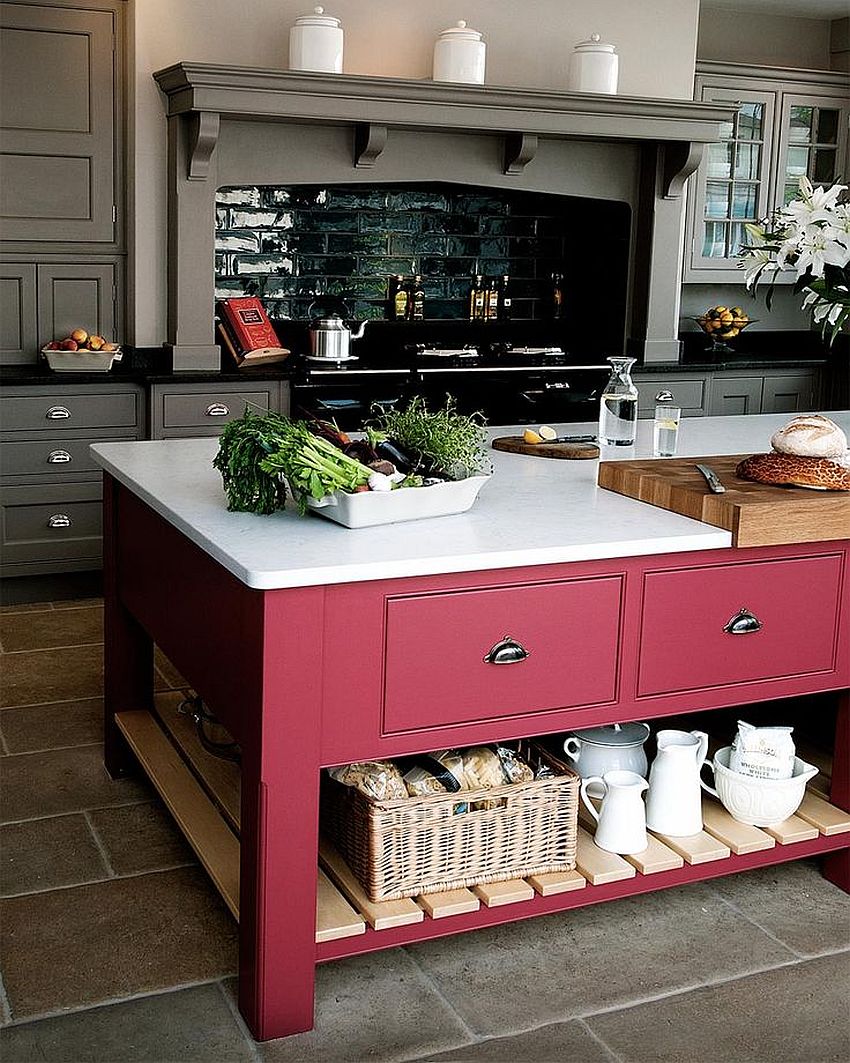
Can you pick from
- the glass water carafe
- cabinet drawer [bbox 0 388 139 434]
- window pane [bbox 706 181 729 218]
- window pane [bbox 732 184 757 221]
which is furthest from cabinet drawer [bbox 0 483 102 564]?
window pane [bbox 732 184 757 221]

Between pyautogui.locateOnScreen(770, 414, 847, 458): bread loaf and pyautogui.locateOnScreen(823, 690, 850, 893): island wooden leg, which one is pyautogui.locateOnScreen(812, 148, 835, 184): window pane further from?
pyautogui.locateOnScreen(823, 690, 850, 893): island wooden leg

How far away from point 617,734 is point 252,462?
1.07 metres

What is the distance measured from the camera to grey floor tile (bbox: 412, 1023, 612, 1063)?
2.35 m

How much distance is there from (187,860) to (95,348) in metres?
2.76

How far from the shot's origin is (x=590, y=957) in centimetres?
269

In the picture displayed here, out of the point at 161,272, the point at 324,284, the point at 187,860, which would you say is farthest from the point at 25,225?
the point at 187,860

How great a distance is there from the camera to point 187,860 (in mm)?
3088

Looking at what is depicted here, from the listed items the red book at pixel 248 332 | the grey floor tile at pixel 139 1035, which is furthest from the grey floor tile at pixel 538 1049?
the red book at pixel 248 332

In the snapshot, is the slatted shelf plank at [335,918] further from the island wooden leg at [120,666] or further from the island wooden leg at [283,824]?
the island wooden leg at [120,666]

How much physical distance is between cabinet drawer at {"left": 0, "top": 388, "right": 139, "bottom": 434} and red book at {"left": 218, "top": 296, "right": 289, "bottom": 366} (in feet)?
1.89

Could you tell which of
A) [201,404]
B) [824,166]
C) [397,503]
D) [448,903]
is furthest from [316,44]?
[448,903]

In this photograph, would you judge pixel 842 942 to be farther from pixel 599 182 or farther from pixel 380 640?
pixel 599 182

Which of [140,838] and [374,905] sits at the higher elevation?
[374,905]

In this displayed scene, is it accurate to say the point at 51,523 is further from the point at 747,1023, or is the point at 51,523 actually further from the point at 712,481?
the point at 747,1023
